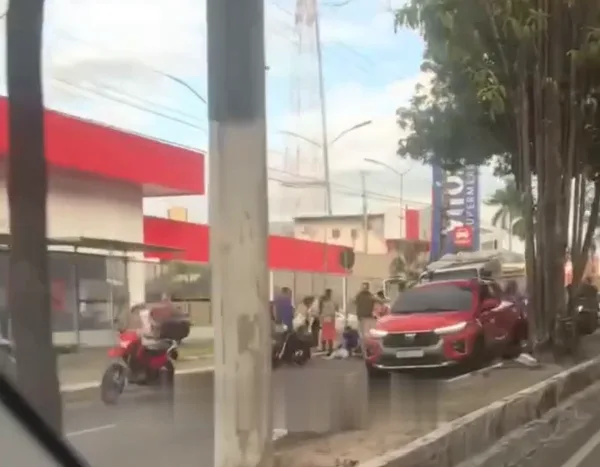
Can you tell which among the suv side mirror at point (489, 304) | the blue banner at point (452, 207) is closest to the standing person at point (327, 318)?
the blue banner at point (452, 207)

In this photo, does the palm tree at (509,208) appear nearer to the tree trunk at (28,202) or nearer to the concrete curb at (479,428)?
the concrete curb at (479,428)

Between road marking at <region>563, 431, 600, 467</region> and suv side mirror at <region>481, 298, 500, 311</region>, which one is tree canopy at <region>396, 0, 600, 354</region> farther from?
road marking at <region>563, 431, 600, 467</region>

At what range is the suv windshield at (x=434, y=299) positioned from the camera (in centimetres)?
1084

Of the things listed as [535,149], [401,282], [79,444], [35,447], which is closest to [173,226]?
[79,444]

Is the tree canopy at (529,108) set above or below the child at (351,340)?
above

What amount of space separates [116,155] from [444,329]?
6.89m

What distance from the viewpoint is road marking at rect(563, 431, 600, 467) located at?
297 inches

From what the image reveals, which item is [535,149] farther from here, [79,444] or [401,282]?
[79,444]

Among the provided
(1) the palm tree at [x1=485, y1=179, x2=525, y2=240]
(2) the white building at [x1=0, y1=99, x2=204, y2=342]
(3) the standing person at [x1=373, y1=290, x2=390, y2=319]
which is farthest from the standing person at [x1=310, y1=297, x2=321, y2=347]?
(1) the palm tree at [x1=485, y1=179, x2=525, y2=240]

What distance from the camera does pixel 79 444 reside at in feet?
15.3

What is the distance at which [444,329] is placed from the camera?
11.5 m

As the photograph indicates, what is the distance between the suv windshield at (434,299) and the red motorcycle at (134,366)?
15.9ft

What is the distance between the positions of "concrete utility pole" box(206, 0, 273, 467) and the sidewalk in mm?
95

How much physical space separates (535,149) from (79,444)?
35.5 ft
